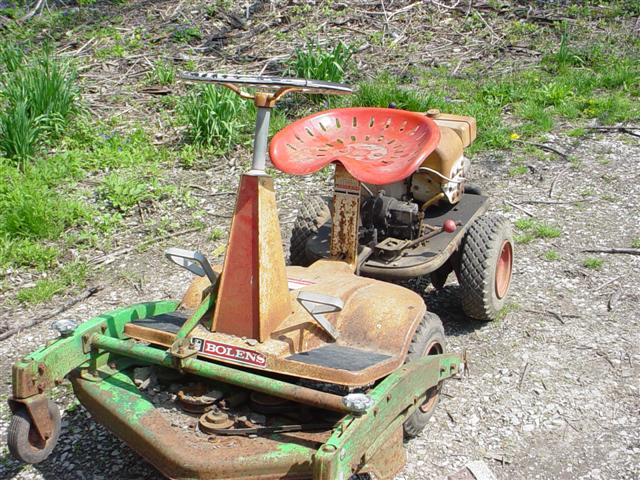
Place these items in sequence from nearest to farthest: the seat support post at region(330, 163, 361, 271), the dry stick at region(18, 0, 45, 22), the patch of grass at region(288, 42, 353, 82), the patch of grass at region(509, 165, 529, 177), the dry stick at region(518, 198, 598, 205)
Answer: the seat support post at region(330, 163, 361, 271) → the dry stick at region(518, 198, 598, 205) → the patch of grass at region(509, 165, 529, 177) → the patch of grass at region(288, 42, 353, 82) → the dry stick at region(18, 0, 45, 22)

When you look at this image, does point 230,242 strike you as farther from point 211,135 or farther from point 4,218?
point 211,135

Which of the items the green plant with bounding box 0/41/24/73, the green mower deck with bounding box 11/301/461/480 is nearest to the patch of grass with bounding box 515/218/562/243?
the green mower deck with bounding box 11/301/461/480

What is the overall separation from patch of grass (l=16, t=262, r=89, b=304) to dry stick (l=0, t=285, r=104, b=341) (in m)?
0.11

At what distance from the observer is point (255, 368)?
2910mm

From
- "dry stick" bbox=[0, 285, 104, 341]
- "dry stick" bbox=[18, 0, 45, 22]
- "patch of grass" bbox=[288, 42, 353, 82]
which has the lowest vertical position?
"dry stick" bbox=[0, 285, 104, 341]

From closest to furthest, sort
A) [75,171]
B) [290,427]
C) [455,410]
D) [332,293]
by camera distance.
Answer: [290,427]
[332,293]
[455,410]
[75,171]

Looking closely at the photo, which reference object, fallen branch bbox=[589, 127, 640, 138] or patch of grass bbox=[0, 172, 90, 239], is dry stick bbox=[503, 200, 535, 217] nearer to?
fallen branch bbox=[589, 127, 640, 138]

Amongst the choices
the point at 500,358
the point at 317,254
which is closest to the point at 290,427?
the point at 317,254

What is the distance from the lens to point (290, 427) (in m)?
2.84

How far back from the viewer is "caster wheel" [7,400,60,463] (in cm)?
283

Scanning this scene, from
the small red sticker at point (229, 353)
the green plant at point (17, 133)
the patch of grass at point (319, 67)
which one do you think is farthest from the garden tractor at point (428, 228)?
the green plant at point (17, 133)

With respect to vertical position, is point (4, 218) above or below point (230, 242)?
below

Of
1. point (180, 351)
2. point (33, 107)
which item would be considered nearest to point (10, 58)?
point (33, 107)

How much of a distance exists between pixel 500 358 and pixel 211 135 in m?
3.37
